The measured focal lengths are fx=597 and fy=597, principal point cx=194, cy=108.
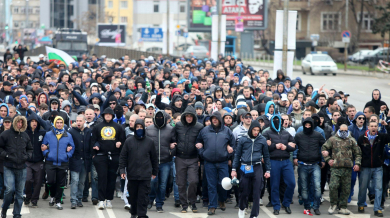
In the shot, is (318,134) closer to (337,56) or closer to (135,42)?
(337,56)

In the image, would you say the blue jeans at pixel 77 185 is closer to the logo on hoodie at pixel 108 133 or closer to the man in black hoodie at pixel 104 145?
the man in black hoodie at pixel 104 145

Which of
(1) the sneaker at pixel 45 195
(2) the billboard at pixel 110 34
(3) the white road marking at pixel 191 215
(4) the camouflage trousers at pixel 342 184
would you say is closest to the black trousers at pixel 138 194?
(3) the white road marking at pixel 191 215

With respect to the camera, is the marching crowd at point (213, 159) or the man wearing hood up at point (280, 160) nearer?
the marching crowd at point (213, 159)

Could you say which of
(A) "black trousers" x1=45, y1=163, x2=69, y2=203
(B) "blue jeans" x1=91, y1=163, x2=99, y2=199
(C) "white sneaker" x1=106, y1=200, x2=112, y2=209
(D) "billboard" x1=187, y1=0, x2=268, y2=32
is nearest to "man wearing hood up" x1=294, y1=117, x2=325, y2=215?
(C) "white sneaker" x1=106, y1=200, x2=112, y2=209

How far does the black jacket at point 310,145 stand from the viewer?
1056 centimetres

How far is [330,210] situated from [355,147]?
1184mm

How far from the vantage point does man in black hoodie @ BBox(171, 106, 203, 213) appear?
10.4 metres

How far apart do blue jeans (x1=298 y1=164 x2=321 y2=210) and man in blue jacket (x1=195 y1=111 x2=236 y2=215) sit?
1356 millimetres

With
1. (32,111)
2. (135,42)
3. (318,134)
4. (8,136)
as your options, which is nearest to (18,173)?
(8,136)

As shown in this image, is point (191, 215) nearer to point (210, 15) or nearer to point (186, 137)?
point (186, 137)

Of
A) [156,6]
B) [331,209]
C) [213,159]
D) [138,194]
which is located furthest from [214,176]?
[156,6]

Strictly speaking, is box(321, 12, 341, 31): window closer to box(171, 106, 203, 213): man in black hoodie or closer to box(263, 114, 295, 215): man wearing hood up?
box(263, 114, 295, 215): man wearing hood up

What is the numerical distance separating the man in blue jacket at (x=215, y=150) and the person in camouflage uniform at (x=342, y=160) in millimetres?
1700

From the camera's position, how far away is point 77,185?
1066 cm
